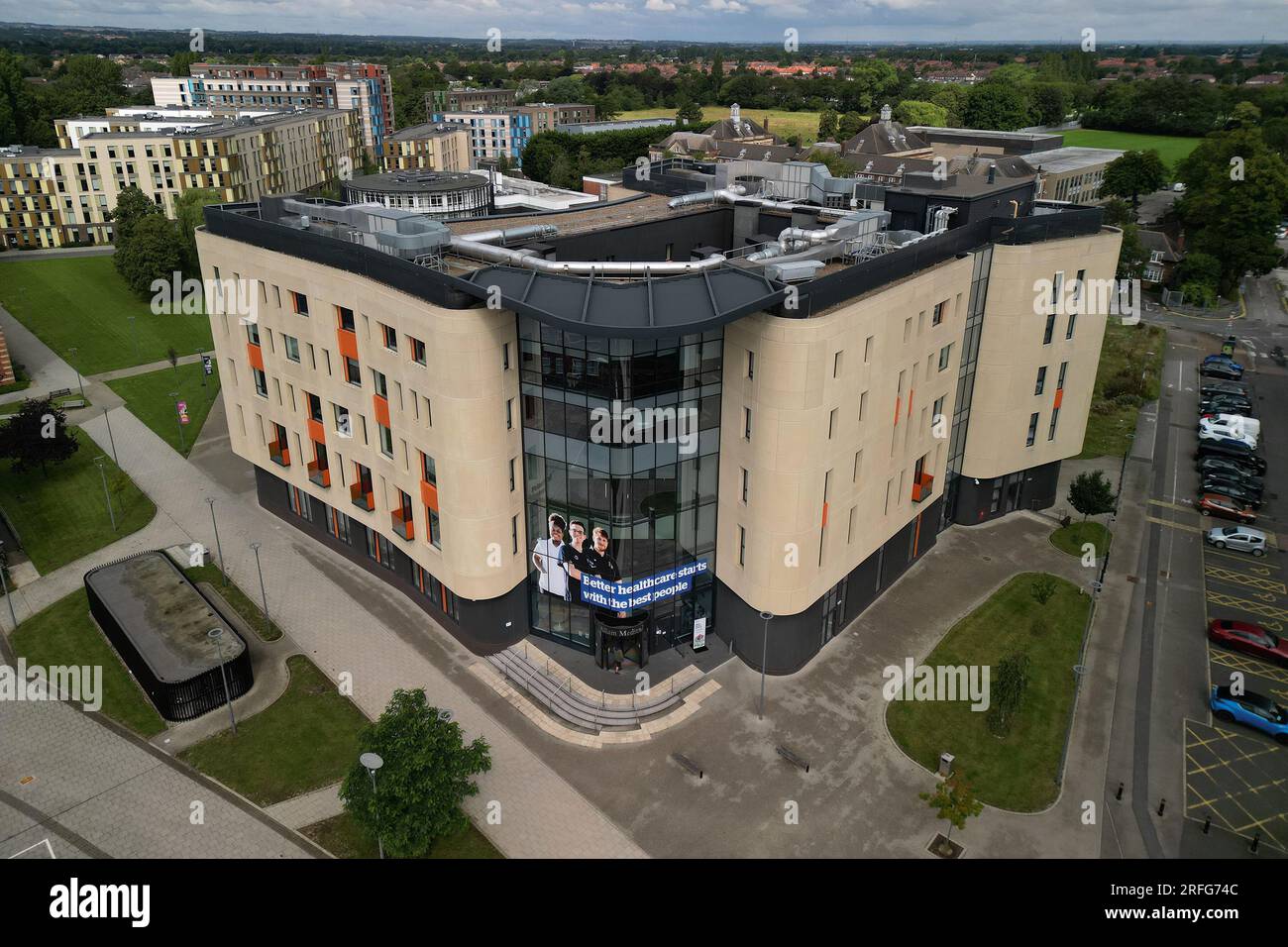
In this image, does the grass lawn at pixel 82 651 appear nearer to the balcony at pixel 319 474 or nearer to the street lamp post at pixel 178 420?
the balcony at pixel 319 474

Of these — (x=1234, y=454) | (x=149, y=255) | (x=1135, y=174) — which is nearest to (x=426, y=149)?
(x=149, y=255)

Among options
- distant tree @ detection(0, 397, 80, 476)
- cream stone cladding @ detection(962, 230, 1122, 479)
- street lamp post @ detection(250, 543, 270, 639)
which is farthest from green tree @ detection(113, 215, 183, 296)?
cream stone cladding @ detection(962, 230, 1122, 479)

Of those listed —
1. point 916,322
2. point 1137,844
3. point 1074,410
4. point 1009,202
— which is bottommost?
point 1137,844

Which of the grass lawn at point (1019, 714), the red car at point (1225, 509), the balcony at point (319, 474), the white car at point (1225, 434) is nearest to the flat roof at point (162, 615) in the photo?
the balcony at point (319, 474)

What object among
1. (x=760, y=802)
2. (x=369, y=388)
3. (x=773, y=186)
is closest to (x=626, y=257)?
(x=773, y=186)

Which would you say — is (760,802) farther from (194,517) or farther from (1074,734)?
(194,517)
